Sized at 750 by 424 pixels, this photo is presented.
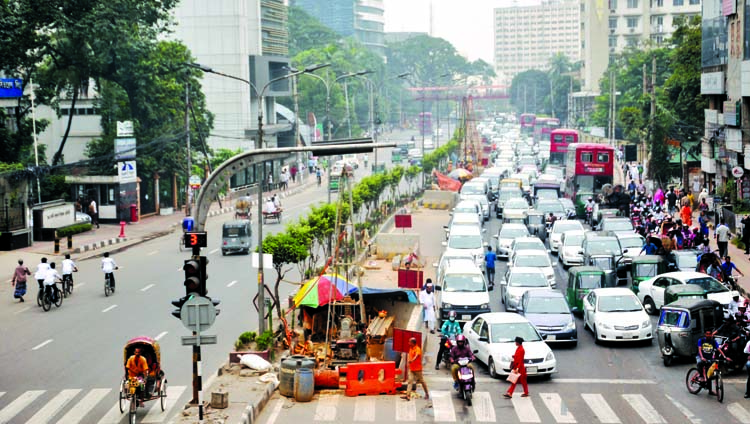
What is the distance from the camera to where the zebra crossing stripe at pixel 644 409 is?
20.3 metres

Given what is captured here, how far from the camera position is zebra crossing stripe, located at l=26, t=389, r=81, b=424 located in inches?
814

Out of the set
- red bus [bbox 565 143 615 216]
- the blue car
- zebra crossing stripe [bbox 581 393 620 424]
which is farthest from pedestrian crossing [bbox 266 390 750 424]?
red bus [bbox 565 143 615 216]

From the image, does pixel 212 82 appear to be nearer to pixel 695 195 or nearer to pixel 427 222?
pixel 427 222

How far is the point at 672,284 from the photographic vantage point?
3012cm

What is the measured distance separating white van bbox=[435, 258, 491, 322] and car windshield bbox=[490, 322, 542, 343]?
16.0 feet

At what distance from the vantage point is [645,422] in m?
20.1

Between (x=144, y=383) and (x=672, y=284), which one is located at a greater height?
(x=672, y=284)

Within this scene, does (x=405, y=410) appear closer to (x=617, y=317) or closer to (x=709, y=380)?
(x=709, y=380)

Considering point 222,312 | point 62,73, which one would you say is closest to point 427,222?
point 62,73

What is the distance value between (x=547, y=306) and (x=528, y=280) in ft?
14.6

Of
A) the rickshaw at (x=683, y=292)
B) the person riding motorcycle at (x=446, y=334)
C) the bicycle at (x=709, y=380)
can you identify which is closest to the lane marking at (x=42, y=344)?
the person riding motorcycle at (x=446, y=334)

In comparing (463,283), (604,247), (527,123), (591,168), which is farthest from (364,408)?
(527,123)

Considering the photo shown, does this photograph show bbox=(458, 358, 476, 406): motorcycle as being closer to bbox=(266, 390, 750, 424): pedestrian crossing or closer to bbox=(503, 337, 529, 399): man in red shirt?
bbox=(266, 390, 750, 424): pedestrian crossing

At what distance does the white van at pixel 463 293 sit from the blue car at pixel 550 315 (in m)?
1.54
